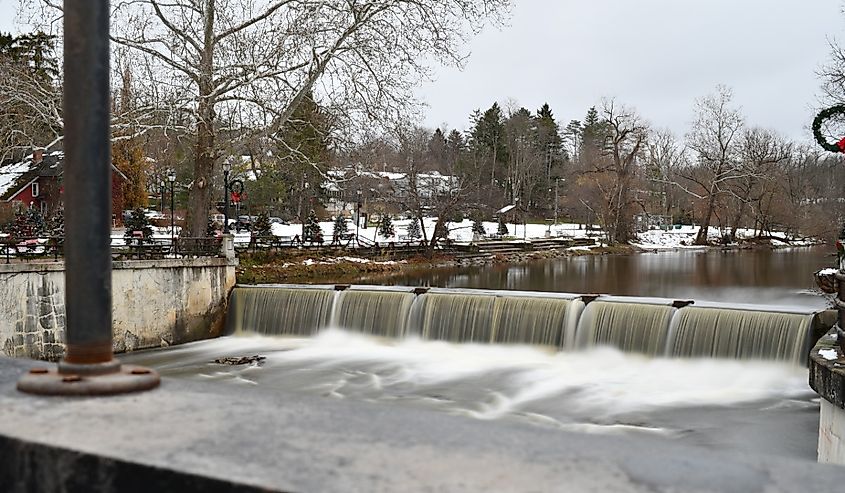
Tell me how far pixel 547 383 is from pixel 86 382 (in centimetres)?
1372

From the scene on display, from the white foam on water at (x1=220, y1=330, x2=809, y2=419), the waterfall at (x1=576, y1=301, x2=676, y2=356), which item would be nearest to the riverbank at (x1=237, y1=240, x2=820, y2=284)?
the white foam on water at (x1=220, y1=330, x2=809, y2=419)

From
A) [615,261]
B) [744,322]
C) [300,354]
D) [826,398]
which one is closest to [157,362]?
[300,354]

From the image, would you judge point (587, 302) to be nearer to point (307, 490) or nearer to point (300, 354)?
point (300, 354)

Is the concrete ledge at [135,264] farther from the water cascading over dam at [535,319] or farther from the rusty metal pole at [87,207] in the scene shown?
the rusty metal pole at [87,207]

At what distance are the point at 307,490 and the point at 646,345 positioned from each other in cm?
1614

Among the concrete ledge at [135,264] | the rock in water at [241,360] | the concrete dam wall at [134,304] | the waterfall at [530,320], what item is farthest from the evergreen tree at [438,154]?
the rock in water at [241,360]

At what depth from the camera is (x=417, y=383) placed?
15.7 meters

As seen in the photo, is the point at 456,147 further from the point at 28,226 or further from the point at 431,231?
the point at 28,226

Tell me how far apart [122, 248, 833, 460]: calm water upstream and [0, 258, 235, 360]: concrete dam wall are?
72cm

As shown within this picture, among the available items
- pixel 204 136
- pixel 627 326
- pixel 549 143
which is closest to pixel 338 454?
pixel 627 326

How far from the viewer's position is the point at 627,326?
56.2 feet

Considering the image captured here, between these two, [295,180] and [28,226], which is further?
[295,180]

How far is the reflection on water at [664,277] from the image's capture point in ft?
93.1

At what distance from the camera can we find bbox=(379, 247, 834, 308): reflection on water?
28369mm
